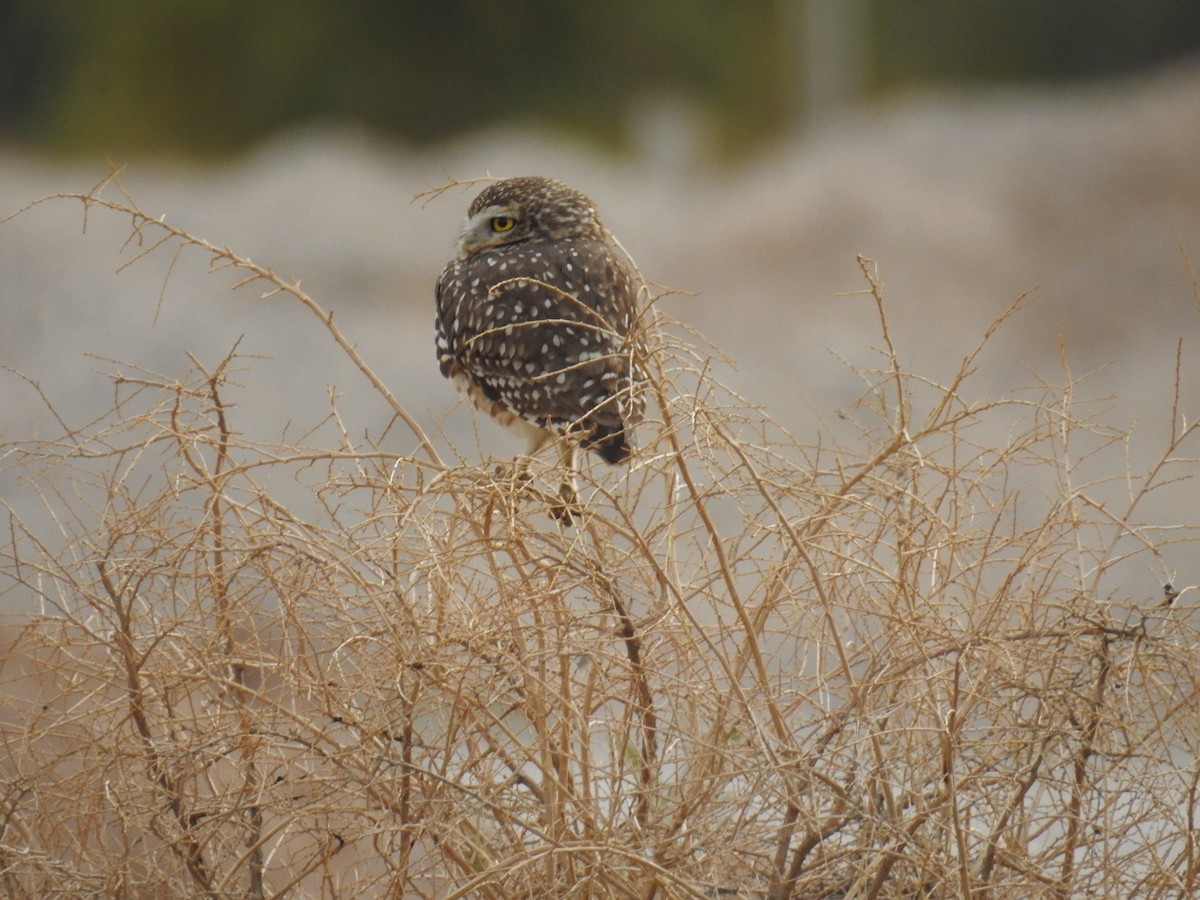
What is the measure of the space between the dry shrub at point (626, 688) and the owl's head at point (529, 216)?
100 centimetres

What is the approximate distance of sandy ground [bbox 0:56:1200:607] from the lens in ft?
22.0

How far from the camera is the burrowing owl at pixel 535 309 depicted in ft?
7.80

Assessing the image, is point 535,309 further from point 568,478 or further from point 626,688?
point 626,688

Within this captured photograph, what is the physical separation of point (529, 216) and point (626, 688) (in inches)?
49.9

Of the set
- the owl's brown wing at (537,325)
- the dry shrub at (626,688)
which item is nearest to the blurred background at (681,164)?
the owl's brown wing at (537,325)

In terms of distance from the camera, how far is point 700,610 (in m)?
2.14

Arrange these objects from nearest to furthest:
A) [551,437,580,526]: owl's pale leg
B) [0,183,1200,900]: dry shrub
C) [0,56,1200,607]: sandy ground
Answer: [0,183,1200,900]: dry shrub → [551,437,580,526]: owl's pale leg → [0,56,1200,607]: sandy ground

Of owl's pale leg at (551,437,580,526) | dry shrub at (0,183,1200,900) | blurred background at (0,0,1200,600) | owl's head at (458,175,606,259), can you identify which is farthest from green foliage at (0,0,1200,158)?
dry shrub at (0,183,1200,900)

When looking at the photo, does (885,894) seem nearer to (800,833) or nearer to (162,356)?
(800,833)

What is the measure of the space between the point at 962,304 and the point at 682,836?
267 inches

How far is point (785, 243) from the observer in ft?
26.9

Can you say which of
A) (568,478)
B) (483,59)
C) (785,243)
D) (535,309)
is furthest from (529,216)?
(785,243)

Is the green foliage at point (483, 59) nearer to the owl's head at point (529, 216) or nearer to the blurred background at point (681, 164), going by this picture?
the blurred background at point (681, 164)

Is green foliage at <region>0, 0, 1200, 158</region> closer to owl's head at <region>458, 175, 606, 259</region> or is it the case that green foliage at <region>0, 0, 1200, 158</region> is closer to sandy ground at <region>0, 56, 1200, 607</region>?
sandy ground at <region>0, 56, 1200, 607</region>
